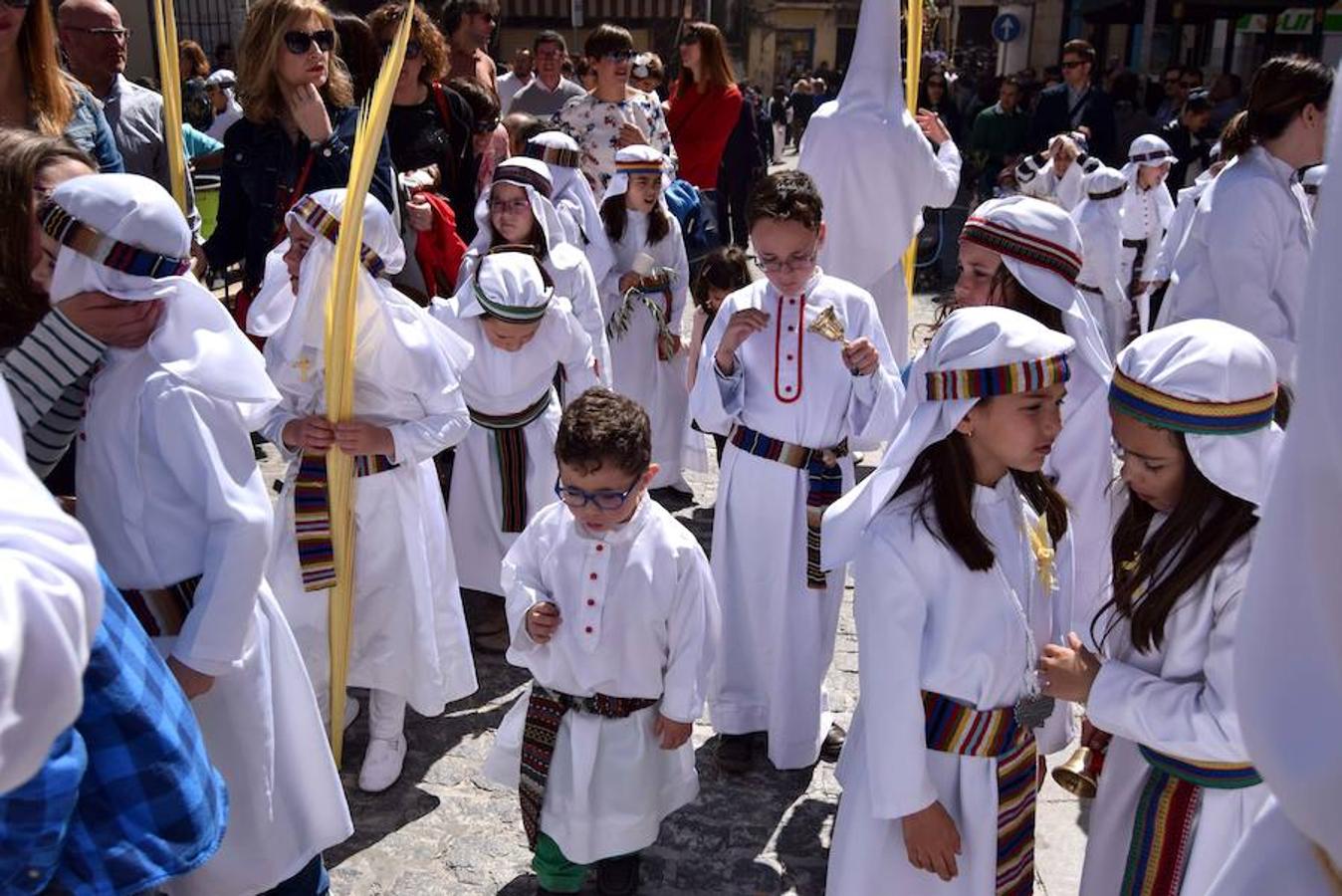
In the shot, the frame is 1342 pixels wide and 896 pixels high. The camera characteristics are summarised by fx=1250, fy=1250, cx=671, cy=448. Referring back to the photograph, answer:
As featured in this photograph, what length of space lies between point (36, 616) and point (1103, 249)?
7172 millimetres

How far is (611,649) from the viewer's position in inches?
122

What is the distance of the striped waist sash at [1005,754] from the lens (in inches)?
101

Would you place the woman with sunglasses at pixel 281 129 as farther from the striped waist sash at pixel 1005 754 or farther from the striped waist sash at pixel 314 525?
the striped waist sash at pixel 1005 754

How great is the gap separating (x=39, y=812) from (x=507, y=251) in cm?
343

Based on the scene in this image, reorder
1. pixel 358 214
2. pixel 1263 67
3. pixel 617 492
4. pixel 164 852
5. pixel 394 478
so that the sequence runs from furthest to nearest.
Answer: pixel 1263 67 → pixel 394 478 → pixel 358 214 → pixel 617 492 → pixel 164 852

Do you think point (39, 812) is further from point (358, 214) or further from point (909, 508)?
point (358, 214)

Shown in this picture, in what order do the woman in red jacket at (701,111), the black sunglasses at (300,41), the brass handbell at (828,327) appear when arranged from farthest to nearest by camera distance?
1. the woman in red jacket at (701,111)
2. the black sunglasses at (300,41)
3. the brass handbell at (828,327)

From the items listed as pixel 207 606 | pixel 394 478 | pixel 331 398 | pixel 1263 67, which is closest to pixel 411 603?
pixel 394 478

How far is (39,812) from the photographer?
147cm

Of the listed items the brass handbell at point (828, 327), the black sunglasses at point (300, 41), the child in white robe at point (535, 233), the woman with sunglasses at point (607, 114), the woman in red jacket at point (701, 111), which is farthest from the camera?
the woman in red jacket at point (701, 111)

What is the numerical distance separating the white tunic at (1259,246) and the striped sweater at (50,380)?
12.3ft

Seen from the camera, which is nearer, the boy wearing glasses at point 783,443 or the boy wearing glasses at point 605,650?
the boy wearing glasses at point 605,650

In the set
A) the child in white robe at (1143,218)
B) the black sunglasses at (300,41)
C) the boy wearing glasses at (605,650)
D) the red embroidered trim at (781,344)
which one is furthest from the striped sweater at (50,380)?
the child in white robe at (1143,218)

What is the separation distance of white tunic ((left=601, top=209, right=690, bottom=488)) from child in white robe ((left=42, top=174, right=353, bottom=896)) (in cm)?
369
